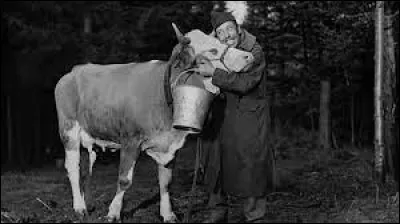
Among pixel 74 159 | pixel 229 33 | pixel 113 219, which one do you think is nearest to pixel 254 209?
pixel 113 219

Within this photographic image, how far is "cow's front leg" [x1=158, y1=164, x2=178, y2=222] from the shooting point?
645 centimetres

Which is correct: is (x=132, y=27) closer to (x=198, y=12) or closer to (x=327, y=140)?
(x=198, y=12)

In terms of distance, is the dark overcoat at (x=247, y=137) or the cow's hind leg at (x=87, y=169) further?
the cow's hind leg at (x=87, y=169)

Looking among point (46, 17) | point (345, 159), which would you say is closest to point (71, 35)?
point (46, 17)

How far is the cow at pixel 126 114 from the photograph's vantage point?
20.0 feet

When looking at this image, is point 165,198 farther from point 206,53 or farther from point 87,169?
point 206,53

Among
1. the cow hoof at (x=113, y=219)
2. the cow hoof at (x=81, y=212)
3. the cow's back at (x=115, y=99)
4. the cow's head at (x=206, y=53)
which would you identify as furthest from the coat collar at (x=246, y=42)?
the cow hoof at (x=81, y=212)

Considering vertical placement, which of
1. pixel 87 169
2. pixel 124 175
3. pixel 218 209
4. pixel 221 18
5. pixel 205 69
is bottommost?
pixel 218 209

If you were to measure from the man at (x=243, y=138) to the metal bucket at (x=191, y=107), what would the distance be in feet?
0.75

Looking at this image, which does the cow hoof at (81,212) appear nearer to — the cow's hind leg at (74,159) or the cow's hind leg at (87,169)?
the cow's hind leg at (74,159)

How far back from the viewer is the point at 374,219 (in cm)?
635

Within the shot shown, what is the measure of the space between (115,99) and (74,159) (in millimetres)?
1269

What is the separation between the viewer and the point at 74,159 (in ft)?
23.7

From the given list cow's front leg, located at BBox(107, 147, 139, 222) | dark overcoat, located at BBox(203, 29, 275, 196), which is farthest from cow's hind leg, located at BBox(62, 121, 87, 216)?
dark overcoat, located at BBox(203, 29, 275, 196)
